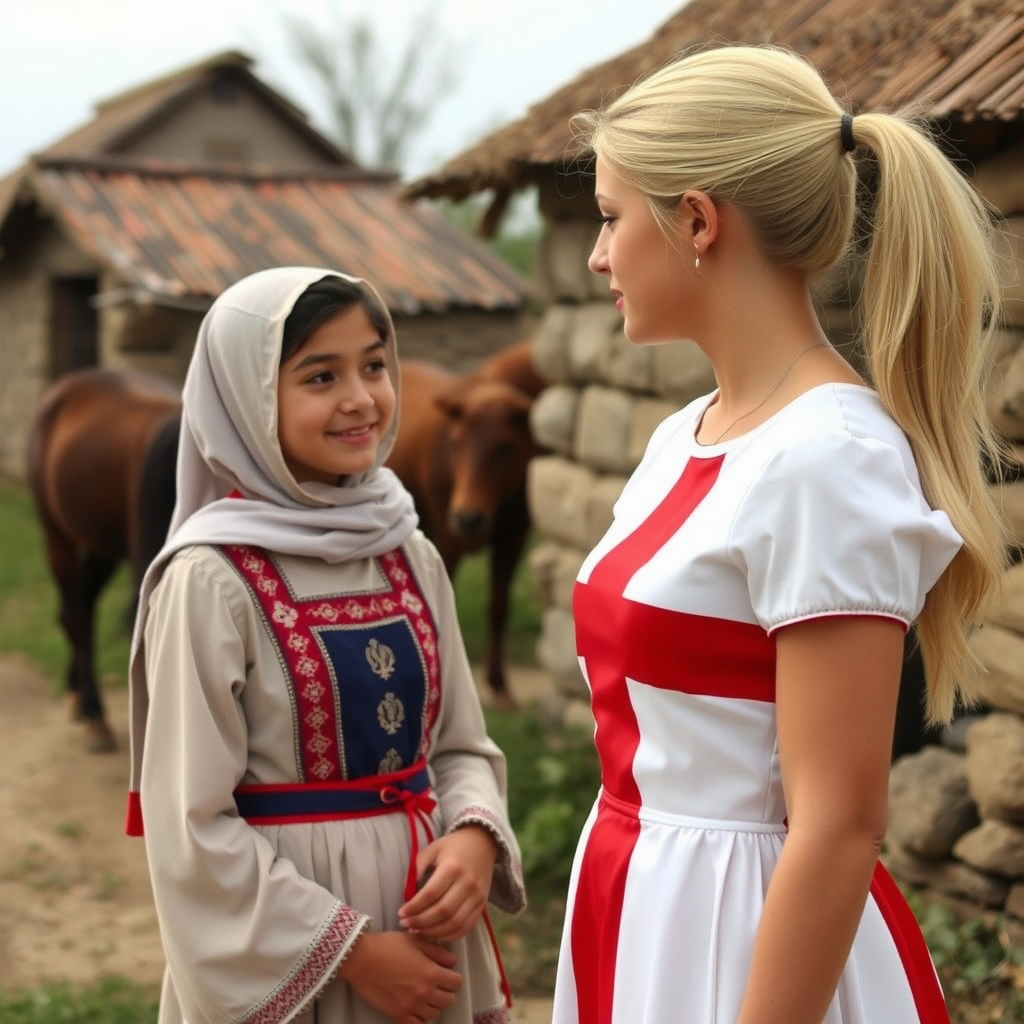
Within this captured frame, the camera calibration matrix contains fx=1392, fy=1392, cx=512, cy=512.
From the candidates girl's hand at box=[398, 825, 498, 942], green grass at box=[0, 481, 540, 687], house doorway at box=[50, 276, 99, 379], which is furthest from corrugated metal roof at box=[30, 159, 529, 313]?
girl's hand at box=[398, 825, 498, 942]

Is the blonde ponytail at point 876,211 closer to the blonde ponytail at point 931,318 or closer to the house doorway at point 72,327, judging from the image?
the blonde ponytail at point 931,318

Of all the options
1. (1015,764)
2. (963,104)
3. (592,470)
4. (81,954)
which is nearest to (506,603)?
(592,470)

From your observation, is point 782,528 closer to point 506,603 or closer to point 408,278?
point 506,603

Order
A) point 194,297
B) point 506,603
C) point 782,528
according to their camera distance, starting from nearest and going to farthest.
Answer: point 782,528 → point 506,603 → point 194,297

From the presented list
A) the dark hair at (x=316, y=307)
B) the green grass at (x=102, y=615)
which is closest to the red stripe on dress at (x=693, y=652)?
the dark hair at (x=316, y=307)

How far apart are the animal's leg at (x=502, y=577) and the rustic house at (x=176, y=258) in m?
4.89

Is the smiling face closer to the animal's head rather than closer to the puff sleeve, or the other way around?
the puff sleeve

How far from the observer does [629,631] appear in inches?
61.9

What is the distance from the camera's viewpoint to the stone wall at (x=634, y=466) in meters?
3.37

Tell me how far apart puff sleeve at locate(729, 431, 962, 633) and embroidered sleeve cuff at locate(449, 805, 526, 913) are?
916 millimetres

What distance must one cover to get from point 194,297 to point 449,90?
21160mm

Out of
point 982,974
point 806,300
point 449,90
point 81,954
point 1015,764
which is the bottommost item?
point 81,954

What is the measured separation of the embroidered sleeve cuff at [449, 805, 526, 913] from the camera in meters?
2.23

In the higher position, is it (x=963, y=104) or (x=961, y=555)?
(x=963, y=104)
